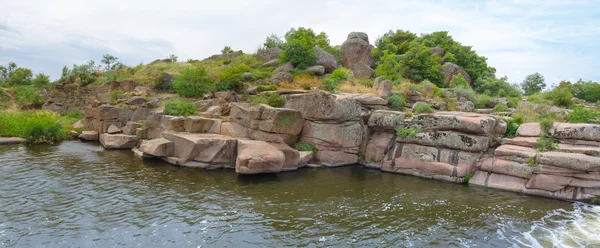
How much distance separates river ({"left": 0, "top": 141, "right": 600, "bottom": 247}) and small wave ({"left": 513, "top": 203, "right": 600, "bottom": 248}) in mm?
31

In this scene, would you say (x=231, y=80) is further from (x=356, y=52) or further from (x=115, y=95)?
(x=356, y=52)

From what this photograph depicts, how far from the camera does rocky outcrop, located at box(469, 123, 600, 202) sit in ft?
38.7

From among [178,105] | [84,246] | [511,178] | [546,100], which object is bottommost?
[84,246]

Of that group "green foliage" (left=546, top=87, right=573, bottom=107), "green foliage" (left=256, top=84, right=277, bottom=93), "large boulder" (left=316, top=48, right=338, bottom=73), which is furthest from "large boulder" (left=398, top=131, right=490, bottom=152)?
"large boulder" (left=316, top=48, right=338, bottom=73)

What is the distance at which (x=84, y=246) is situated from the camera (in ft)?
24.4

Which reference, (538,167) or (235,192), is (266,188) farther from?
(538,167)

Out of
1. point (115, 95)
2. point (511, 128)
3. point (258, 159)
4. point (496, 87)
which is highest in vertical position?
point (496, 87)

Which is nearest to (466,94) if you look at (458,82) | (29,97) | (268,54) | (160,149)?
(458,82)

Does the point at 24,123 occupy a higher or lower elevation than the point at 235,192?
higher

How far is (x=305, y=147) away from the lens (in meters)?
16.5

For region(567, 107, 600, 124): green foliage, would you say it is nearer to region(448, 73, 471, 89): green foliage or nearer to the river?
the river

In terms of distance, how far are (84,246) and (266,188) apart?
19.7 ft

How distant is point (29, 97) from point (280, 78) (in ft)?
90.0

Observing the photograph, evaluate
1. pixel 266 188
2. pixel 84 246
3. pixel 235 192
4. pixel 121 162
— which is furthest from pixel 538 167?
pixel 121 162
